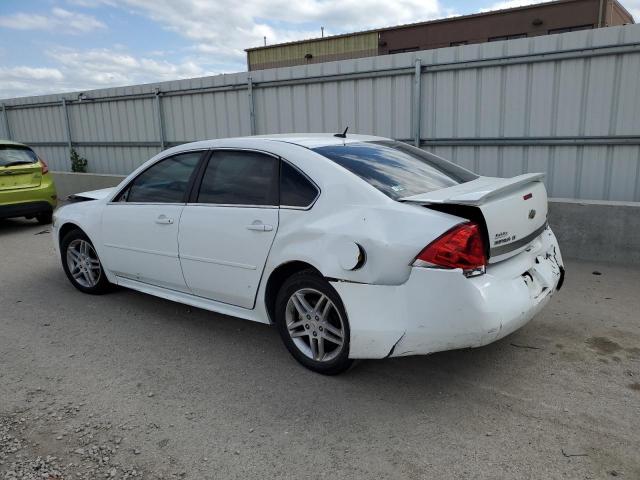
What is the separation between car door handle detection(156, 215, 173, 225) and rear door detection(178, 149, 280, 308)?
15 cm

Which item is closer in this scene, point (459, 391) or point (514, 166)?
point (459, 391)

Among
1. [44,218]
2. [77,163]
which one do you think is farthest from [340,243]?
[77,163]

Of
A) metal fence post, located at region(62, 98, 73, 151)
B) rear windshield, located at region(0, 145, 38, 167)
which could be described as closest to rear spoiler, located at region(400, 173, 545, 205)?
rear windshield, located at region(0, 145, 38, 167)

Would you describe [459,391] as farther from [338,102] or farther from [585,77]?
[338,102]

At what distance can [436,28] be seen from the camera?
2217cm

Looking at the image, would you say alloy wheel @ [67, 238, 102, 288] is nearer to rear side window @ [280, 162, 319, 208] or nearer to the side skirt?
the side skirt

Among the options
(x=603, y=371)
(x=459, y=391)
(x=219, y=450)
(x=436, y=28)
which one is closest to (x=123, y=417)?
(x=219, y=450)

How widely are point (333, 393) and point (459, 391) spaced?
794mm

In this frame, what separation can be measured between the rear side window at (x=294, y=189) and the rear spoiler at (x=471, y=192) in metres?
0.64

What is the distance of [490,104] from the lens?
276 inches

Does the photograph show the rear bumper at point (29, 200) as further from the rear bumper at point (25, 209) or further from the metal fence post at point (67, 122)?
the metal fence post at point (67, 122)

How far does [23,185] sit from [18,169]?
0.94ft

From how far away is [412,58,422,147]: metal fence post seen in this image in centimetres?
741

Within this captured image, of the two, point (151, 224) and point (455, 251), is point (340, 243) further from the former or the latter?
point (151, 224)
